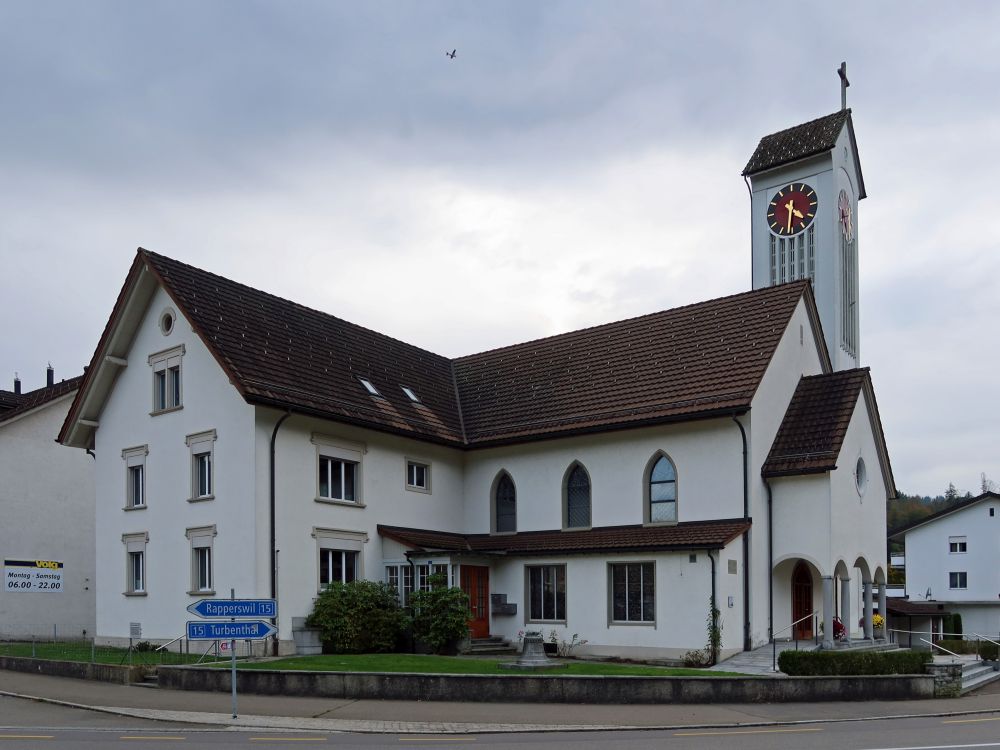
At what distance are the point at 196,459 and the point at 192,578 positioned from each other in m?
3.07

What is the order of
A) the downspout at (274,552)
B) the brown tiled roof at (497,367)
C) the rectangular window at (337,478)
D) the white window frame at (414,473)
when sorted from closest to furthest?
the downspout at (274,552), the brown tiled roof at (497,367), the rectangular window at (337,478), the white window frame at (414,473)

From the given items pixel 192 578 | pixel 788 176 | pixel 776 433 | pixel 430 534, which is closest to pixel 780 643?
pixel 776 433

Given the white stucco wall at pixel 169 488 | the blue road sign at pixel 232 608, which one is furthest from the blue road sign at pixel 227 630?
the white stucco wall at pixel 169 488

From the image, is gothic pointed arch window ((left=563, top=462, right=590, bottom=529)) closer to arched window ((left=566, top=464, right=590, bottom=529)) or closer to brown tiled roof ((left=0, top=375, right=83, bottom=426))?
arched window ((left=566, top=464, right=590, bottom=529))

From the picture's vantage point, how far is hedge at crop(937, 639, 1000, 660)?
2745 centimetres

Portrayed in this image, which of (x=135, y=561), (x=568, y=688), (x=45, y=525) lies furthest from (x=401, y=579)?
(x=45, y=525)

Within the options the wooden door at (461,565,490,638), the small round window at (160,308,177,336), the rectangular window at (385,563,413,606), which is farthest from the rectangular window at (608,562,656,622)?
the small round window at (160,308,177,336)

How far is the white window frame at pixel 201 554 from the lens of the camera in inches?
1045

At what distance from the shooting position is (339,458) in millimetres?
28109

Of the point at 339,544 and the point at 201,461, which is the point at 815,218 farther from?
the point at 201,461

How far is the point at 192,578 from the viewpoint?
88.6 feet

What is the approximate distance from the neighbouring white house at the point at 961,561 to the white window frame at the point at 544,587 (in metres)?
40.4

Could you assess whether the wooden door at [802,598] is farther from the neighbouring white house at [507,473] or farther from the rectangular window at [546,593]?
the rectangular window at [546,593]

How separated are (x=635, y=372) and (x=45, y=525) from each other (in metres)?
21.4
